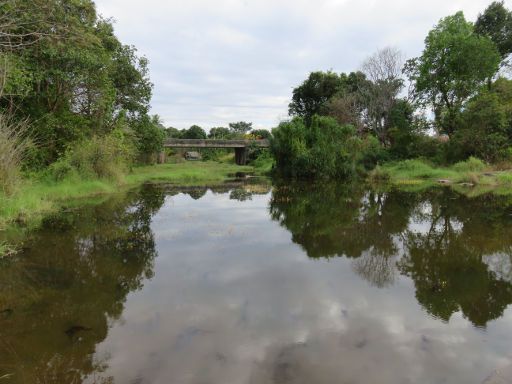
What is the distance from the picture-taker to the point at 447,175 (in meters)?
25.3

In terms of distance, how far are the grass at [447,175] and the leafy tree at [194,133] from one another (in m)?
50.3

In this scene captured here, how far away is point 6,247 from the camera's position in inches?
316

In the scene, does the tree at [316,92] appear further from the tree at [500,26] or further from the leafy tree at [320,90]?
the tree at [500,26]

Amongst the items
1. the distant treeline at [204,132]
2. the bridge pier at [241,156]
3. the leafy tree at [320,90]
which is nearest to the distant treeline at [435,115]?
the leafy tree at [320,90]

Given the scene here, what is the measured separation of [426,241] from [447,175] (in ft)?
60.8

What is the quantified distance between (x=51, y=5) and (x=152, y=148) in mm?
15692

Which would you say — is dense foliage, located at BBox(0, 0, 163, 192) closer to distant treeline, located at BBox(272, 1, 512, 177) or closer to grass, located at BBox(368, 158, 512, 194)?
distant treeline, located at BBox(272, 1, 512, 177)

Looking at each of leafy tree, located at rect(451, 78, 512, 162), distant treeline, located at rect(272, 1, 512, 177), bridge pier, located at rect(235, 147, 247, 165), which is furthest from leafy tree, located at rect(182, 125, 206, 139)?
leafy tree, located at rect(451, 78, 512, 162)

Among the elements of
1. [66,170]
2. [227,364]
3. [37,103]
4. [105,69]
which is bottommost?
[227,364]

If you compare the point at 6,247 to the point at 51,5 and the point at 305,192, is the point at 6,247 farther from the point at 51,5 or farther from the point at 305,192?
the point at 305,192

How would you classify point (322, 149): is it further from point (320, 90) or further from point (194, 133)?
point (194, 133)

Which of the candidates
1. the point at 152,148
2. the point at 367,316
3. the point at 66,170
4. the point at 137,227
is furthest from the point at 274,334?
the point at 152,148

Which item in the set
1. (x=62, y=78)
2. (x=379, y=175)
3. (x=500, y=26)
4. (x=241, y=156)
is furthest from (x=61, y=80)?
(x=500, y=26)

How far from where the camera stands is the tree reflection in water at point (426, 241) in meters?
5.97
